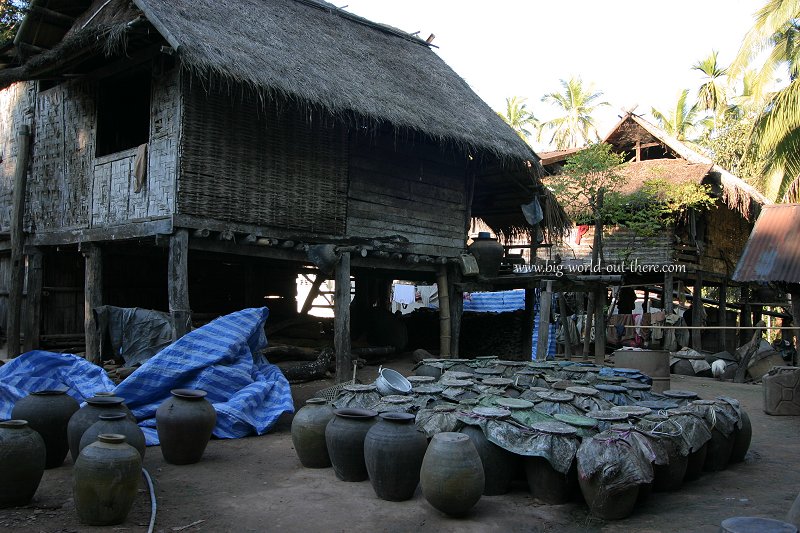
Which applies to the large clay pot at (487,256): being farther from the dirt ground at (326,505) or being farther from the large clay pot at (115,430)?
the large clay pot at (115,430)

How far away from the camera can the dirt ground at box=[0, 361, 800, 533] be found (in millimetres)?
4137

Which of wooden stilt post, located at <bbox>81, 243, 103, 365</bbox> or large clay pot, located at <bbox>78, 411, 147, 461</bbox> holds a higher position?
wooden stilt post, located at <bbox>81, 243, 103, 365</bbox>

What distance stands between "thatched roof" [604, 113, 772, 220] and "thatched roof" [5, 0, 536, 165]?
7877mm

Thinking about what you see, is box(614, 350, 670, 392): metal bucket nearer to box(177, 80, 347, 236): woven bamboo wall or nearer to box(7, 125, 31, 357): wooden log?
box(177, 80, 347, 236): woven bamboo wall

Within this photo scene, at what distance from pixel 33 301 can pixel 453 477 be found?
823 centimetres

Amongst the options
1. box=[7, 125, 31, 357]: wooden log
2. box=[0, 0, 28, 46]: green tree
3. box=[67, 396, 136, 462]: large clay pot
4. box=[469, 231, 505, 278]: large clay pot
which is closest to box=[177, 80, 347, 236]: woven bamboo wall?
box=[67, 396, 136, 462]: large clay pot

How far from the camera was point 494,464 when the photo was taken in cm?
480

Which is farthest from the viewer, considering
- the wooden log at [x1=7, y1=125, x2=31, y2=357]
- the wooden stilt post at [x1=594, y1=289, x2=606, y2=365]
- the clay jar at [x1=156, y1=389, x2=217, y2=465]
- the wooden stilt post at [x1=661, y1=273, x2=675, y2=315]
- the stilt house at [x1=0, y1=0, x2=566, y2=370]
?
the wooden stilt post at [x1=661, y1=273, x2=675, y2=315]

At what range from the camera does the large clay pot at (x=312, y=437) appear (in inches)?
215

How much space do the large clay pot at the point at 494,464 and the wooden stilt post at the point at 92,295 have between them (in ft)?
19.5

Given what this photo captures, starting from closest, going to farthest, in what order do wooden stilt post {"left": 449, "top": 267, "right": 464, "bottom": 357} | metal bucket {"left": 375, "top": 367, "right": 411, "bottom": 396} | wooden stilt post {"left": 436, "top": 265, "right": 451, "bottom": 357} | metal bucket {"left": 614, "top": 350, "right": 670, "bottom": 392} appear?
metal bucket {"left": 375, "top": 367, "right": 411, "bottom": 396}, metal bucket {"left": 614, "top": 350, "right": 670, "bottom": 392}, wooden stilt post {"left": 436, "top": 265, "right": 451, "bottom": 357}, wooden stilt post {"left": 449, "top": 267, "right": 464, "bottom": 357}

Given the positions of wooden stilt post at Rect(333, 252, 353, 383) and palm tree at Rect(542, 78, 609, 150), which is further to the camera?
palm tree at Rect(542, 78, 609, 150)

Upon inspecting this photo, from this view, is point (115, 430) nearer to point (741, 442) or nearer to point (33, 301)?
point (741, 442)

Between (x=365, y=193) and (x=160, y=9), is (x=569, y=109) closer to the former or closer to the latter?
(x=365, y=193)
